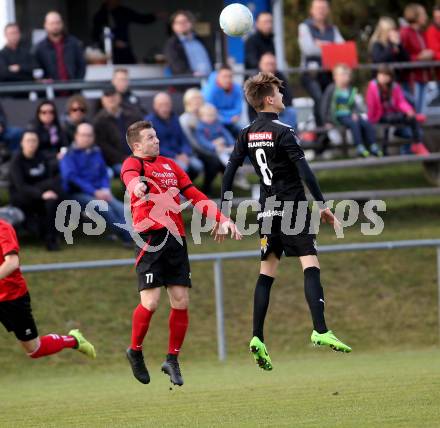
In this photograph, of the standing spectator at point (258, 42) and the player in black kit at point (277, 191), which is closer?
the player in black kit at point (277, 191)

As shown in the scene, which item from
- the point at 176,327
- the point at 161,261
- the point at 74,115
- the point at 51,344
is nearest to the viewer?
the point at 161,261

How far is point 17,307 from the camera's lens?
32.3 feet

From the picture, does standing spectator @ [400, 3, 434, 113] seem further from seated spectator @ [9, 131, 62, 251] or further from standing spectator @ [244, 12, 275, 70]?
seated spectator @ [9, 131, 62, 251]

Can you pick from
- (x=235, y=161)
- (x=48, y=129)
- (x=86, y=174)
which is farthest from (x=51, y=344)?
(x=48, y=129)

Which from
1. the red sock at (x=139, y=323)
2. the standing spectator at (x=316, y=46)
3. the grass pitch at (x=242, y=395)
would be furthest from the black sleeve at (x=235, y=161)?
the standing spectator at (x=316, y=46)

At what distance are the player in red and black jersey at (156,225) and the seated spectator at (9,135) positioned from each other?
21.5ft

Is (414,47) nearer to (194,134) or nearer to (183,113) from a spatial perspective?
(183,113)

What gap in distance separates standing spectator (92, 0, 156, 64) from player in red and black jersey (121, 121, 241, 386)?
33.6ft

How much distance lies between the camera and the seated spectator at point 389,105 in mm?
17250

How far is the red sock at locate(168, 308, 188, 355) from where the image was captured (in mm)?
9258

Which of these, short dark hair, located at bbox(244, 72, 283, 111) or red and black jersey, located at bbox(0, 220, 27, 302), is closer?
short dark hair, located at bbox(244, 72, 283, 111)

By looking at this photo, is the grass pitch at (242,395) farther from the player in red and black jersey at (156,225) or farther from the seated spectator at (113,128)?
the seated spectator at (113,128)

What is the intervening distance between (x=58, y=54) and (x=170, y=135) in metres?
2.08

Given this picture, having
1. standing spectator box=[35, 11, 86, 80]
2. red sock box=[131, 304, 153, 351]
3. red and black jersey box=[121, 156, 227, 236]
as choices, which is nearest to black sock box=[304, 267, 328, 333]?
red and black jersey box=[121, 156, 227, 236]
